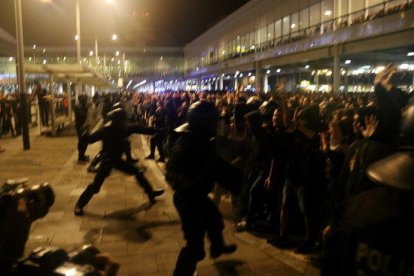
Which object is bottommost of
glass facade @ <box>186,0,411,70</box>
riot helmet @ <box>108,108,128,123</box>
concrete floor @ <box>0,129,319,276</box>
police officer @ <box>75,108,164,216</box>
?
concrete floor @ <box>0,129,319,276</box>

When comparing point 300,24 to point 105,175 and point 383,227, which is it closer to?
point 105,175

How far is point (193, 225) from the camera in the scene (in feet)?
13.7

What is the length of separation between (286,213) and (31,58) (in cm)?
7544

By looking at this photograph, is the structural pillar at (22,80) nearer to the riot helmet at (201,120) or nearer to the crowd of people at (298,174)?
the crowd of people at (298,174)

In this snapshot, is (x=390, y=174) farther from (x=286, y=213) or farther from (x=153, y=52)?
(x=153, y=52)

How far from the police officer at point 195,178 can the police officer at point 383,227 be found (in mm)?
2489

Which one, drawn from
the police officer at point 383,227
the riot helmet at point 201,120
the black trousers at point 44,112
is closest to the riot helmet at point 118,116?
the riot helmet at point 201,120

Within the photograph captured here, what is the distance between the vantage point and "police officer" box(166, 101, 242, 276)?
4137 millimetres

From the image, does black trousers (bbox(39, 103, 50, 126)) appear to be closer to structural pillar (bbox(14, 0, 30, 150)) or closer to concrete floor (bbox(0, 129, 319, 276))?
structural pillar (bbox(14, 0, 30, 150))

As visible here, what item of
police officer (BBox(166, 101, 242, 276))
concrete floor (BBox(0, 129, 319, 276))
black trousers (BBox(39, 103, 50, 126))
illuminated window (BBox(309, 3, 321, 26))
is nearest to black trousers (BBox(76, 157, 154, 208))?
concrete floor (BBox(0, 129, 319, 276))

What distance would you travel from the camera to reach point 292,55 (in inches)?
1341

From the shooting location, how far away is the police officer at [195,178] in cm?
414

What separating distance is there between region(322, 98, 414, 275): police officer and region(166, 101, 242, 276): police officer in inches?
98.0

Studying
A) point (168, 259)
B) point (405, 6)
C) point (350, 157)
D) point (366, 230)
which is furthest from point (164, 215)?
point (405, 6)
